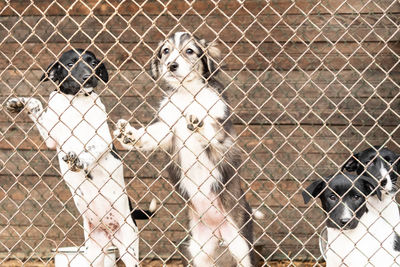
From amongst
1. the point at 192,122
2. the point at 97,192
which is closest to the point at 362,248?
the point at 192,122

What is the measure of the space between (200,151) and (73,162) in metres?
1.04

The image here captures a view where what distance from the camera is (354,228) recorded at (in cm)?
451

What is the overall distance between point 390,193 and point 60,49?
3.68 metres

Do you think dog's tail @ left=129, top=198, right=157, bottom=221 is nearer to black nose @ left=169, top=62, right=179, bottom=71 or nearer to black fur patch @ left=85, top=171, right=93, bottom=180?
black fur patch @ left=85, top=171, right=93, bottom=180

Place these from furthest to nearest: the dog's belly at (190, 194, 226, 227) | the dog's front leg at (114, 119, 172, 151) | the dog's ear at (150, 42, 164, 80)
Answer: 1. the dog's ear at (150, 42, 164, 80)
2. the dog's belly at (190, 194, 226, 227)
3. the dog's front leg at (114, 119, 172, 151)

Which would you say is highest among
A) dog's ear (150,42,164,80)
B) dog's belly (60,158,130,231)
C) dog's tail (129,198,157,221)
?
dog's ear (150,42,164,80)

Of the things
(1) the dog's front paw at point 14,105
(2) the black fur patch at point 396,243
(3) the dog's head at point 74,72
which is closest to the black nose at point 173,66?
(3) the dog's head at point 74,72

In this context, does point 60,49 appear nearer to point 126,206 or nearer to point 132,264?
point 126,206

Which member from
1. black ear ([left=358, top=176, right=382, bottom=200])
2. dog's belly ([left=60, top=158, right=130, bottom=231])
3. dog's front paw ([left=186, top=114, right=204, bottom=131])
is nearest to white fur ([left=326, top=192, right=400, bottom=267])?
black ear ([left=358, top=176, right=382, bottom=200])

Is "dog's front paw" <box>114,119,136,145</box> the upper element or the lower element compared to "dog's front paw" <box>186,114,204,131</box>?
upper

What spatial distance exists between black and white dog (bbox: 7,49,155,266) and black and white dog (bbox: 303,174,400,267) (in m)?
1.48

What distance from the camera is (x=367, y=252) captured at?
4.49 m

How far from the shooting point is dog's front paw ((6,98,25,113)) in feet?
15.4

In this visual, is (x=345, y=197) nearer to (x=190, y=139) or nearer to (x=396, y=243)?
(x=396, y=243)
